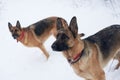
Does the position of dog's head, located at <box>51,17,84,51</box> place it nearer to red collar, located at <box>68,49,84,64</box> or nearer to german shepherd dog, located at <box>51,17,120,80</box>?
german shepherd dog, located at <box>51,17,120,80</box>

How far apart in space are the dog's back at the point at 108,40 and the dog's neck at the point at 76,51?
0.59 meters

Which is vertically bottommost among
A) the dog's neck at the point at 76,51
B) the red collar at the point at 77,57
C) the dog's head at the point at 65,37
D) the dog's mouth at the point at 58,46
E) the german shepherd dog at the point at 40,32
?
the red collar at the point at 77,57

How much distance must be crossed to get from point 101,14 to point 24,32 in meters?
2.99

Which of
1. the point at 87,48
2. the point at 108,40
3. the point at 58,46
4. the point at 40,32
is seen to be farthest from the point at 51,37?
the point at 58,46

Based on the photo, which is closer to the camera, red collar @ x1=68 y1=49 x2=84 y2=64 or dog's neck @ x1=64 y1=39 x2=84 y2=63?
dog's neck @ x1=64 y1=39 x2=84 y2=63

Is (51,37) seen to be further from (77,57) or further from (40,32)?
(77,57)

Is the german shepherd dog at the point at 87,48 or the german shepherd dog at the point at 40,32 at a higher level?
the german shepherd dog at the point at 40,32

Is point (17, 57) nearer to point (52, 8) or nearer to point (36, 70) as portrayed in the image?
point (36, 70)

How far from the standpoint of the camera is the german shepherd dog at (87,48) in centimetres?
480

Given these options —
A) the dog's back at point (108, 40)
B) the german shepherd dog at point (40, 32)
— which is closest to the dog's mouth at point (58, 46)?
the dog's back at point (108, 40)

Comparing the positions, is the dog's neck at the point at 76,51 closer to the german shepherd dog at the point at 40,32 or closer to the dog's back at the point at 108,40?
the dog's back at the point at 108,40

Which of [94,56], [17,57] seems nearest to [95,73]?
[94,56]

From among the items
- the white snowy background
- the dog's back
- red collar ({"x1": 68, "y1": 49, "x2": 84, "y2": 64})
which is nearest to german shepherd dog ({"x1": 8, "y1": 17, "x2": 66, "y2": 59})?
the white snowy background

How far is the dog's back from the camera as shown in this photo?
225 inches
